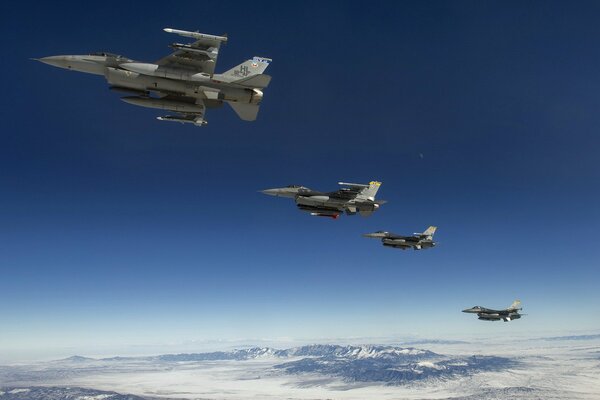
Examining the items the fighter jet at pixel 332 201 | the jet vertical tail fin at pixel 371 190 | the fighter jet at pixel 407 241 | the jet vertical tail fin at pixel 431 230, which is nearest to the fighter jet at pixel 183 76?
the fighter jet at pixel 332 201

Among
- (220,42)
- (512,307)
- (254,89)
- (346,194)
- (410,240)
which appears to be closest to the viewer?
(220,42)

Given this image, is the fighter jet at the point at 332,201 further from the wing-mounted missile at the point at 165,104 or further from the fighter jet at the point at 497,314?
the fighter jet at the point at 497,314

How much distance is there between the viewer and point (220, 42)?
35.3 m

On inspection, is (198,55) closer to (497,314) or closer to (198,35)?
(198,35)

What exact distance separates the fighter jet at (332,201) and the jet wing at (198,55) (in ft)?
92.5

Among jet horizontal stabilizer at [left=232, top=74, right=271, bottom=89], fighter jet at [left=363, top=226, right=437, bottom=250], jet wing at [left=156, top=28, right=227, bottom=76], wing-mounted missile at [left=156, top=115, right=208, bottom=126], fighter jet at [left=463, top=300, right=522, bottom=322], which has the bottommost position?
fighter jet at [left=463, top=300, right=522, bottom=322]

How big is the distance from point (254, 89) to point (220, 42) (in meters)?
5.65

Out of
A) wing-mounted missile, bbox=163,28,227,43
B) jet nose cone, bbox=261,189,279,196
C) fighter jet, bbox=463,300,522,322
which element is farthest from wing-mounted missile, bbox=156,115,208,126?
fighter jet, bbox=463,300,522,322

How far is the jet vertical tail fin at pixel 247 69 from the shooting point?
37.8 m

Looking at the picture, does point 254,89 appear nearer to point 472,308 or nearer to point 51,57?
point 51,57

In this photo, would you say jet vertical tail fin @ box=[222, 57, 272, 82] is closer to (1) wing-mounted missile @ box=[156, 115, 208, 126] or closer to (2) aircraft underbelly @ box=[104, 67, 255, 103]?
(2) aircraft underbelly @ box=[104, 67, 255, 103]

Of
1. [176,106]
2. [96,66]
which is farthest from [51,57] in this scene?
[176,106]

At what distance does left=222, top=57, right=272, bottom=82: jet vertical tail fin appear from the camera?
124 ft

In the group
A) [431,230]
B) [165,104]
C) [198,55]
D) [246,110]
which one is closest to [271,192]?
[246,110]
